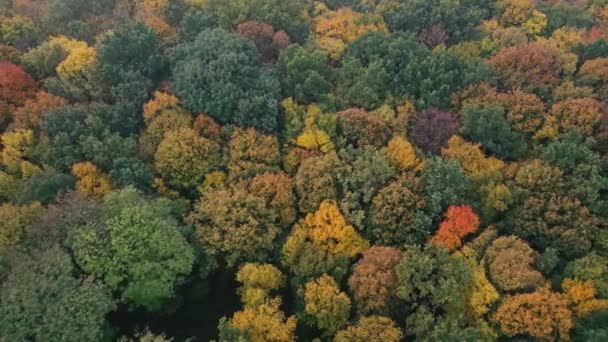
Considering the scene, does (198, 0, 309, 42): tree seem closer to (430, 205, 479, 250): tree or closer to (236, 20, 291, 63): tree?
(236, 20, 291, 63): tree

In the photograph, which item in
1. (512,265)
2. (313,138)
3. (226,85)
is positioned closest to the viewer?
(512,265)

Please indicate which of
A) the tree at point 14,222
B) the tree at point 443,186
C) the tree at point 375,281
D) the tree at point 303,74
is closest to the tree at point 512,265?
the tree at point 443,186

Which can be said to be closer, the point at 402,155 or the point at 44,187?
the point at 44,187

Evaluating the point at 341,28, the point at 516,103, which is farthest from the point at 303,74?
the point at 516,103

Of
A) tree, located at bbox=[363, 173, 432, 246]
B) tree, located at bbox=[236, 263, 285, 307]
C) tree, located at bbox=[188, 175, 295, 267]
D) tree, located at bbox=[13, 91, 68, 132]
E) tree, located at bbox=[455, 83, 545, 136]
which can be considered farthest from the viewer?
tree, located at bbox=[455, 83, 545, 136]

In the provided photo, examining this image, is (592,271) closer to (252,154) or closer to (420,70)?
(420,70)

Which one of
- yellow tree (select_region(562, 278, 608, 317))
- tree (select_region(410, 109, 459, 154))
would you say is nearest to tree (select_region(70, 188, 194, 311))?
tree (select_region(410, 109, 459, 154))

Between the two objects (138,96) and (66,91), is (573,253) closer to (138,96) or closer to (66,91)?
(138,96)
